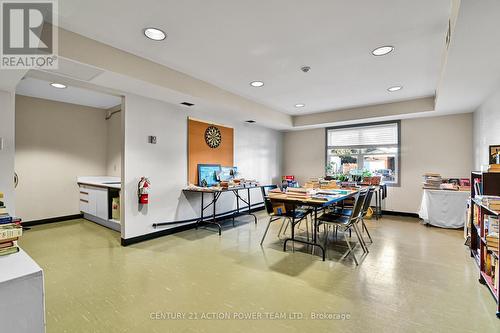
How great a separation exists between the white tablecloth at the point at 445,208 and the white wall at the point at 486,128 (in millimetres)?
717

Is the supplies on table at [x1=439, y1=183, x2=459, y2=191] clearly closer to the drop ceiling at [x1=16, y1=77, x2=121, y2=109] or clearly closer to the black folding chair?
the black folding chair

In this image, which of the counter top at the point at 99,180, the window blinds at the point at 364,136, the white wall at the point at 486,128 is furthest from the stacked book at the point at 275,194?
the window blinds at the point at 364,136

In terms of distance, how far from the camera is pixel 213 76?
12.1 feet

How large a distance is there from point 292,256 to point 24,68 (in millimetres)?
3558

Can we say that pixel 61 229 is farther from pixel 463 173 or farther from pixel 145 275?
pixel 463 173

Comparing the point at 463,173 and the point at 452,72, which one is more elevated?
the point at 452,72

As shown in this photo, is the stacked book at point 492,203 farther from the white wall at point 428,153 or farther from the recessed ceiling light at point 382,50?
the white wall at point 428,153

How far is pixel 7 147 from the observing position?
278 centimetres

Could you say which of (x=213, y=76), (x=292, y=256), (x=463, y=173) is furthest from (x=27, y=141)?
(x=463, y=173)

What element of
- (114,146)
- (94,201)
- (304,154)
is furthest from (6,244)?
(304,154)

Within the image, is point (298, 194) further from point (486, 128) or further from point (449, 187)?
point (449, 187)

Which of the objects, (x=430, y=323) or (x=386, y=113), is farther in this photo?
(x=386, y=113)

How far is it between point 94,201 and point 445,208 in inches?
275

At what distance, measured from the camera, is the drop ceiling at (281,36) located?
2053mm
